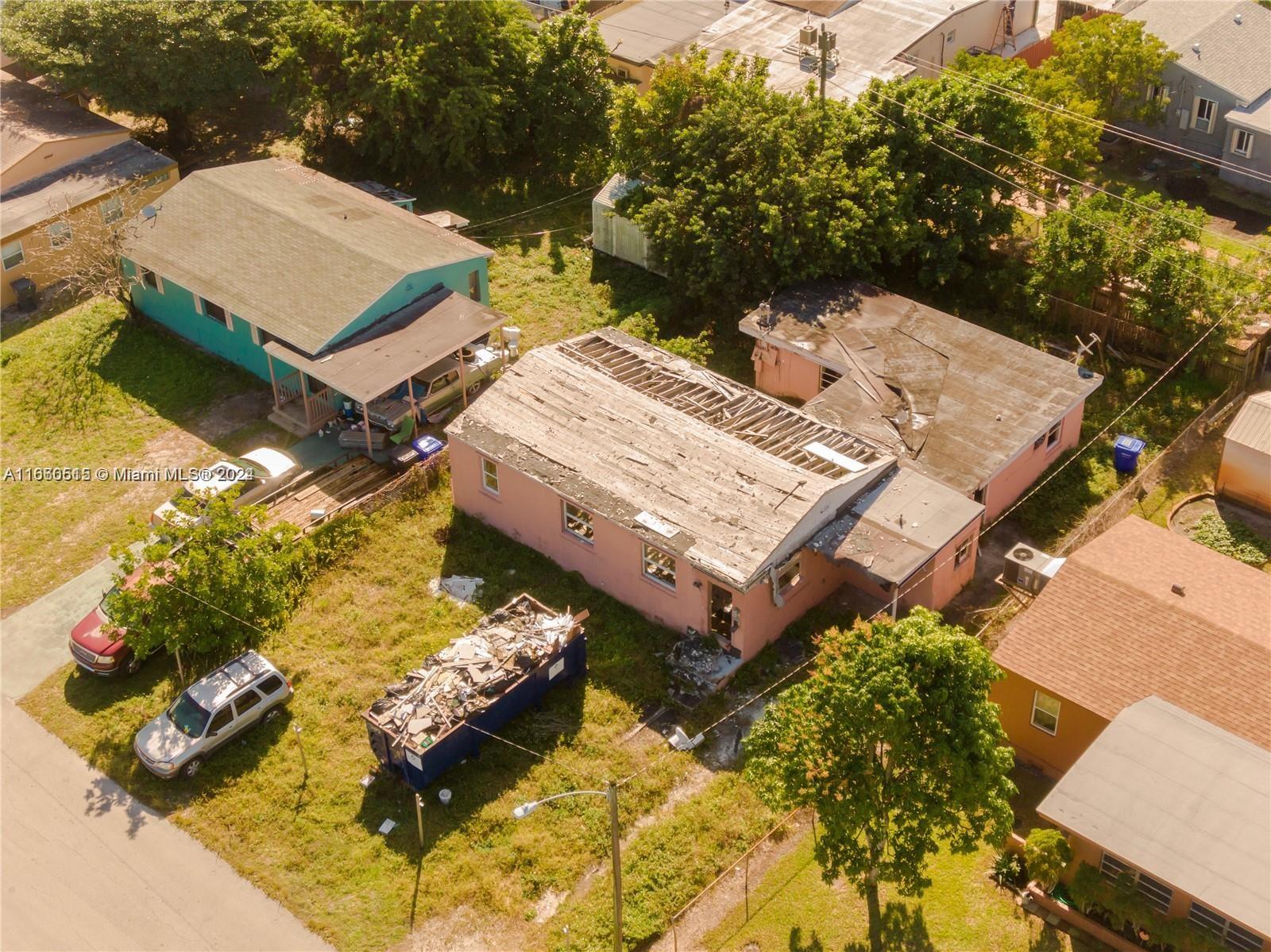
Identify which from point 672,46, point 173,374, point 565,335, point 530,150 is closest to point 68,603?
point 173,374

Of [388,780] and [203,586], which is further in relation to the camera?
[203,586]

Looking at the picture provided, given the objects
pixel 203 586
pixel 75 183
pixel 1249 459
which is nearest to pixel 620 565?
pixel 203 586

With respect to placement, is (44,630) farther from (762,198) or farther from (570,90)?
(570,90)

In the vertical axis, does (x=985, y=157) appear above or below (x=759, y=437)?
above

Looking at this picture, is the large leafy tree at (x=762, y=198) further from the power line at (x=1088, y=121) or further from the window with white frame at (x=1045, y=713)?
the window with white frame at (x=1045, y=713)

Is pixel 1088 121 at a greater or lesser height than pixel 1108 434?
greater

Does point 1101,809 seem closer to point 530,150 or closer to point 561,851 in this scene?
point 561,851
